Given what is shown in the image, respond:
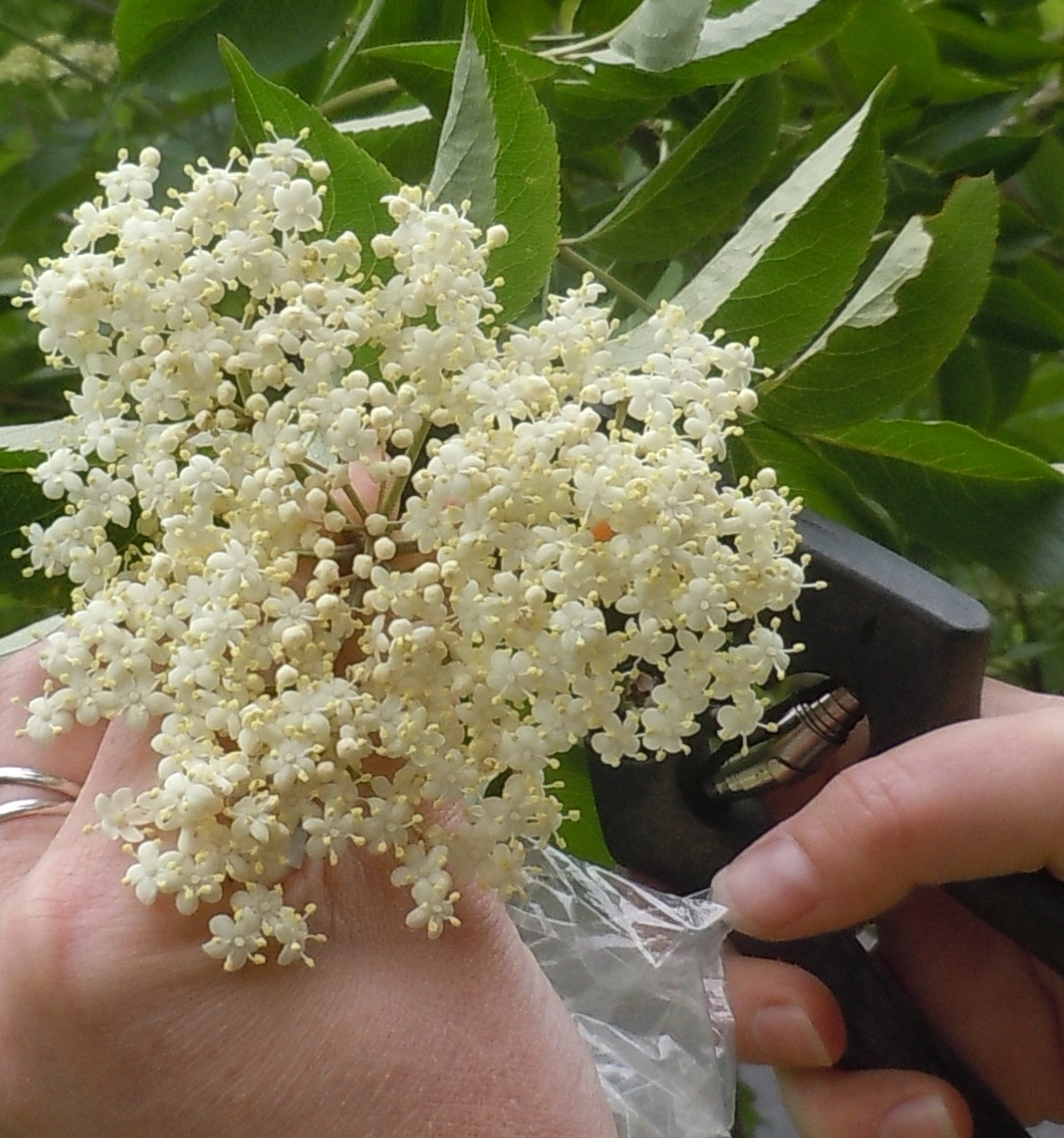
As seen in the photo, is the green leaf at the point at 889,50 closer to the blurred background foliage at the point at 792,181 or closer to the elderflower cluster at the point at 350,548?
the blurred background foliage at the point at 792,181

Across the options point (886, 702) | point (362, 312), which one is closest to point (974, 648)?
point (886, 702)

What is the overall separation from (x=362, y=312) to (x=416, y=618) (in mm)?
91

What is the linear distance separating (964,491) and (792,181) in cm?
15

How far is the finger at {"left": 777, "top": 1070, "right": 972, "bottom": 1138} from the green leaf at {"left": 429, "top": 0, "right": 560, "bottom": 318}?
0.41 meters

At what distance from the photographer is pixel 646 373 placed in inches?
13.5

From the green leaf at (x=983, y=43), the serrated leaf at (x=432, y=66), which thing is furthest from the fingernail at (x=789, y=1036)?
the green leaf at (x=983, y=43)

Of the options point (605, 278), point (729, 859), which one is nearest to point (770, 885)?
point (729, 859)

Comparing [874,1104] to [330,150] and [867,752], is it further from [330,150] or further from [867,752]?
[330,150]

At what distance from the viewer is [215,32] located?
0.54m

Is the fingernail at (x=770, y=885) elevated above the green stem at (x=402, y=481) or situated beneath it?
situated beneath

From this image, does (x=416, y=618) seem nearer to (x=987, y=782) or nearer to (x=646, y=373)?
(x=646, y=373)

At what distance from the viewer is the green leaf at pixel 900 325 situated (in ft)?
1.45

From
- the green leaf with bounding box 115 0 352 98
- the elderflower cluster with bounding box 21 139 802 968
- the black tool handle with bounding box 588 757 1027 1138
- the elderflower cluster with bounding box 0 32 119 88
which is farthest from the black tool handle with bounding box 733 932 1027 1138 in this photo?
the elderflower cluster with bounding box 0 32 119 88

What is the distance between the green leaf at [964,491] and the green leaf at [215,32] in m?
0.31
